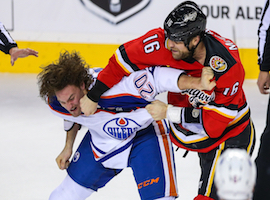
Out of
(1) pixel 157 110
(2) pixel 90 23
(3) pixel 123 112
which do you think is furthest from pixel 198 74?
(2) pixel 90 23

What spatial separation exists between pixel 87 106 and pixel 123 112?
0.20 metres

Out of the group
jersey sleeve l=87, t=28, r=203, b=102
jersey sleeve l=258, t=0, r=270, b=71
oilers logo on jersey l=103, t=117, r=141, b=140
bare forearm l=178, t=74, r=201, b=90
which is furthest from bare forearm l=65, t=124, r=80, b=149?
jersey sleeve l=258, t=0, r=270, b=71

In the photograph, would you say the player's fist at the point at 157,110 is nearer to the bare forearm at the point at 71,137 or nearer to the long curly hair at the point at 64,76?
the long curly hair at the point at 64,76

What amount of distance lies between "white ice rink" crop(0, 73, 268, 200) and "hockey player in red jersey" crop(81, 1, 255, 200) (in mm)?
809

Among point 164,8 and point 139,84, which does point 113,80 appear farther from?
point 164,8

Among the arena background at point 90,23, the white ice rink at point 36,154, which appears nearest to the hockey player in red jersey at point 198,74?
the white ice rink at point 36,154

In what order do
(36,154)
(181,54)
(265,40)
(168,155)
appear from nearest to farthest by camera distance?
(181,54)
(168,155)
(265,40)
(36,154)

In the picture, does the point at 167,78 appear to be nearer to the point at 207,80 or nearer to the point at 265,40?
the point at 207,80

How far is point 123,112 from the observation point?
1930 mm

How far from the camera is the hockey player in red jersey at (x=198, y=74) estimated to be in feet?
5.52

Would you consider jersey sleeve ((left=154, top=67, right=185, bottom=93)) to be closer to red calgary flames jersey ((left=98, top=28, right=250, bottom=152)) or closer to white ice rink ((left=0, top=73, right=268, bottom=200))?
red calgary flames jersey ((left=98, top=28, right=250, bottom=152))

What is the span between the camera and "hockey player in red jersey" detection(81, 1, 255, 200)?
168cm

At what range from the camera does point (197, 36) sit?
5.63ft

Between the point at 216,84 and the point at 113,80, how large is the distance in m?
0.48
